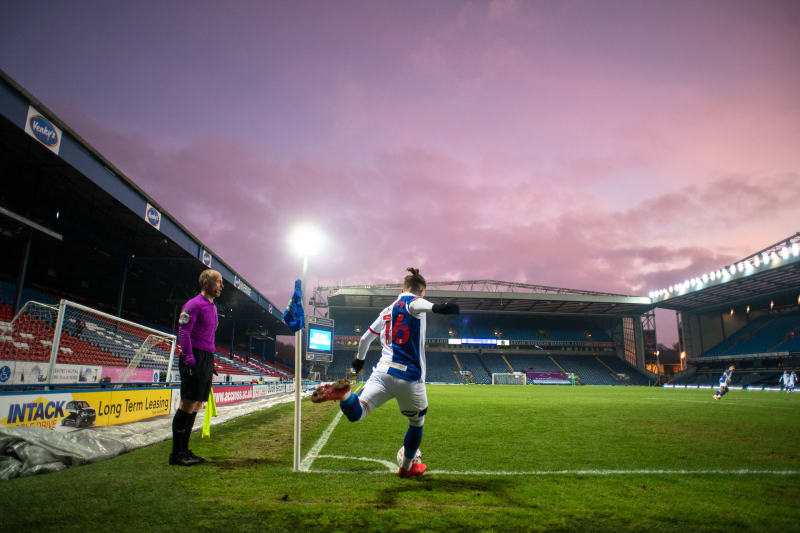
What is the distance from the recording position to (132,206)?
40.4 feet

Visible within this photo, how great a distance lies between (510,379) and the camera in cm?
4819

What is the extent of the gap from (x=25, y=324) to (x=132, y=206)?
6.71 m

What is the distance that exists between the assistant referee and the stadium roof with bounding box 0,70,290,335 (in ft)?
20.8

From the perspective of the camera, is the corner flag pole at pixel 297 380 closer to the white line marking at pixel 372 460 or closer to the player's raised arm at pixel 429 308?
the white line marking at pixel 372 460

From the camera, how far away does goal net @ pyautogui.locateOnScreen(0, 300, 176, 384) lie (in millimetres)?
6184

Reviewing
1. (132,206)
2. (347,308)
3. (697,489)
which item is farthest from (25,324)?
(347,308)

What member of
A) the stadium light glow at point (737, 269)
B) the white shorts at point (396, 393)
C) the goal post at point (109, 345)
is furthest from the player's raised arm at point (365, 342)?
the stadium light glow at point (737, 269)

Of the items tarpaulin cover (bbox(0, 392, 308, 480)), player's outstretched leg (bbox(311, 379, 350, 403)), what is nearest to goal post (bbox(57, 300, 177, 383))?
tarpaulin cover (bbox(0, 392, 308, 480))

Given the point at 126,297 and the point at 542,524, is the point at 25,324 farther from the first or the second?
the point at 126,297

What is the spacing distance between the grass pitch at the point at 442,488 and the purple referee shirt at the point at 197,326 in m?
1.28

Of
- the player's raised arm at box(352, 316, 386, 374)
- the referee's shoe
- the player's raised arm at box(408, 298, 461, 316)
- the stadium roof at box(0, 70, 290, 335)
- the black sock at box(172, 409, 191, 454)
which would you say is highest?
the stadium roof at box(0, 70, 290, 335)

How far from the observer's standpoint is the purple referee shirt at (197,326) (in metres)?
4.67

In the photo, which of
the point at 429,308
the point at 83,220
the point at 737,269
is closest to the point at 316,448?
the point at 429,308

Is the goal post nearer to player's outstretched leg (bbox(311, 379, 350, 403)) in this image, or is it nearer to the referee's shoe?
the referee's shoe
